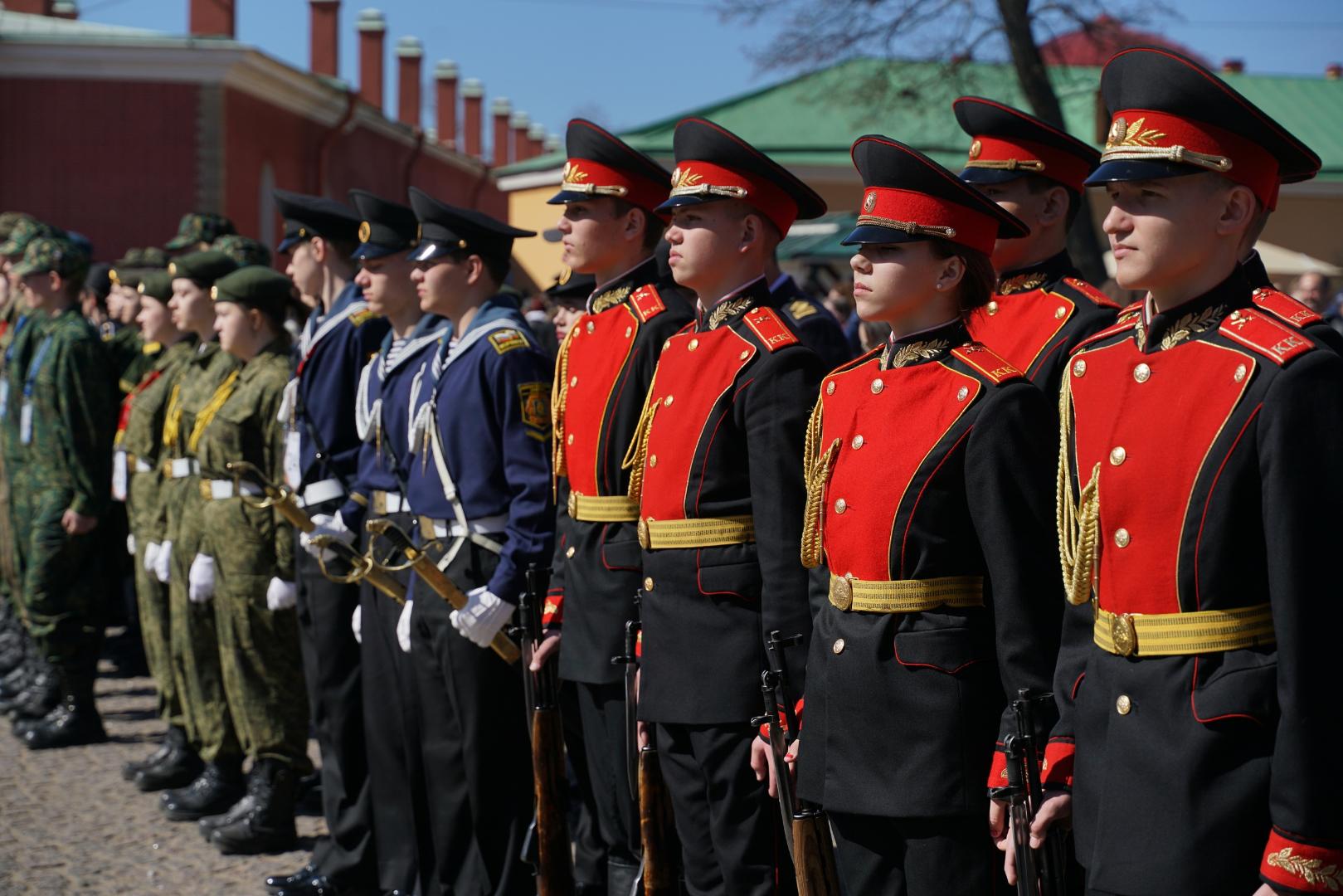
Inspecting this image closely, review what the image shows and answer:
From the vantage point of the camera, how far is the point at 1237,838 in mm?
2949

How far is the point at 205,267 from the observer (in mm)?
7902

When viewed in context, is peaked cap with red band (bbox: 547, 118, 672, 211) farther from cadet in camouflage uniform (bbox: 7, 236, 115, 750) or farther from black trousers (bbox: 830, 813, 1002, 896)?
cadet in camouflage uniform (bbox: 7, 236, 115, 750)

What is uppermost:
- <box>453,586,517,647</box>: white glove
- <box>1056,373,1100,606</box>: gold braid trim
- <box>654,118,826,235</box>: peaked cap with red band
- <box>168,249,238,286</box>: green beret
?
<box>654,118,826,235</box>: peaked cap with red band

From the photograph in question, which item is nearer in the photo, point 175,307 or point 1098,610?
point 1098,610

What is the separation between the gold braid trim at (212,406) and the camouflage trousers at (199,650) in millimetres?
211

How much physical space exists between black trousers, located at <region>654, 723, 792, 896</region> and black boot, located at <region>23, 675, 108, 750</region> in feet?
17.9

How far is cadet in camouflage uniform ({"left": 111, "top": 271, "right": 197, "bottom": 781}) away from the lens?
819 cm

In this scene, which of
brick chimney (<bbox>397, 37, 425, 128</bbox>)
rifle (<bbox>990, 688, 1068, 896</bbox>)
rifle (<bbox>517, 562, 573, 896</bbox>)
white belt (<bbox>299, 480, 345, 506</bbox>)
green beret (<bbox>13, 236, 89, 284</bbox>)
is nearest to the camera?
rifle (<bbox>990, 688, 1068, 896</bbox>)

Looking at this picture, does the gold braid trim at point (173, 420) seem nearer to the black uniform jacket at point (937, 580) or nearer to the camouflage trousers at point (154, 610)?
the camouflage trousers at point (154, 610)

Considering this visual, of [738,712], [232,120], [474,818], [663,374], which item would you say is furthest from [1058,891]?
[232,120]

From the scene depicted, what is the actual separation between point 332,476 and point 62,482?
3.40 meters

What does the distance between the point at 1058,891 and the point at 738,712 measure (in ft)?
4.37

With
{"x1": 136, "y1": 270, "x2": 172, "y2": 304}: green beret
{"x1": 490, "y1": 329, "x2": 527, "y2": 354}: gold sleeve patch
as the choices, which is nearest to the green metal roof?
{"x1": 136, "y1": 270, "x2": 172, "y2": 304}: green beret

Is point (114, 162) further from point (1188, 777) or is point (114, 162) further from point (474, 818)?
point (1188, 777)
